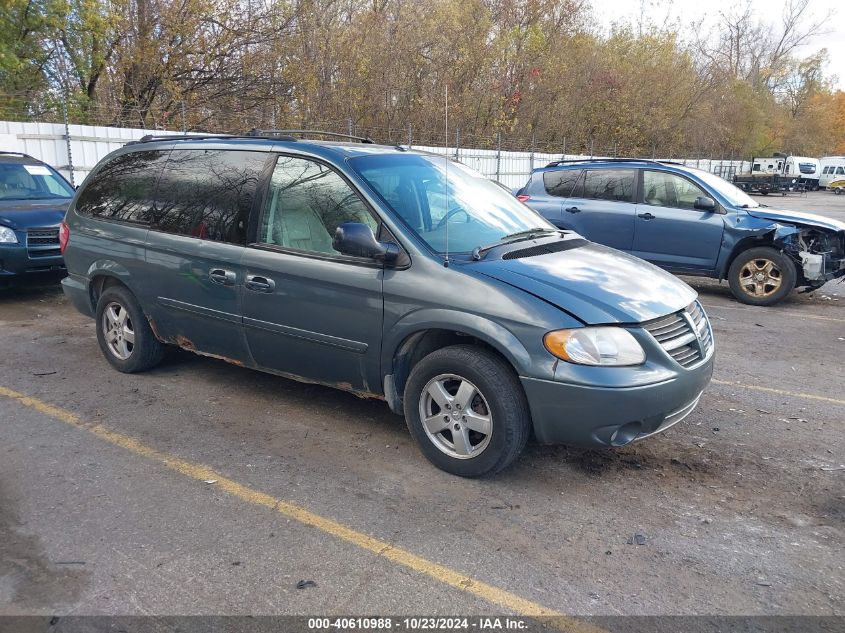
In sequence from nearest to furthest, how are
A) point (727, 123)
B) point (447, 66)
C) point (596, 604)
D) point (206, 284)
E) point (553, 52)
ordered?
point (596, 604) → point (206, 284) → point (447, 66) → point (553, 52) → point (727, 123)

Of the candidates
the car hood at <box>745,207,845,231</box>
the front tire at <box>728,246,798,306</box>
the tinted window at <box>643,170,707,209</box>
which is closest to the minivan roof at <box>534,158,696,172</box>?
the tinted window at <box>643,170,707,209</box>

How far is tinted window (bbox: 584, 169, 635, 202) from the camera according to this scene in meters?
9.44

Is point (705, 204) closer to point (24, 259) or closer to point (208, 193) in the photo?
point (208, 193)

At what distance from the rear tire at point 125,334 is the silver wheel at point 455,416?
2647 millimetres

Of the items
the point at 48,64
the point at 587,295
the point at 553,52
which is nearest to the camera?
the point at 587,295

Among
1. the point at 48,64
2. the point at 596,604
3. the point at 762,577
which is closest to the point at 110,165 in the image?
the point at 596,604

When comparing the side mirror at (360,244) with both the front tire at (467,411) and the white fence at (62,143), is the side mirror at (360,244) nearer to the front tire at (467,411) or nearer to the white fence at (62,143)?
the front tire at (467,411)

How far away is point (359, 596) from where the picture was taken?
2.78 meters

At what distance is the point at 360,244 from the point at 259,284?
95cm

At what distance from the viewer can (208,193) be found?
482cm

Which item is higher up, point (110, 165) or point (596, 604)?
point (110, 165)

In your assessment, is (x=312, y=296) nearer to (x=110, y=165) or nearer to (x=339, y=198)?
(x=339, y=198)

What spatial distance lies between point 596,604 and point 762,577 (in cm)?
79

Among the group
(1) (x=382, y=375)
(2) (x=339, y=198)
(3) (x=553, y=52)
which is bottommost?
(1) (x=382, y=375)
